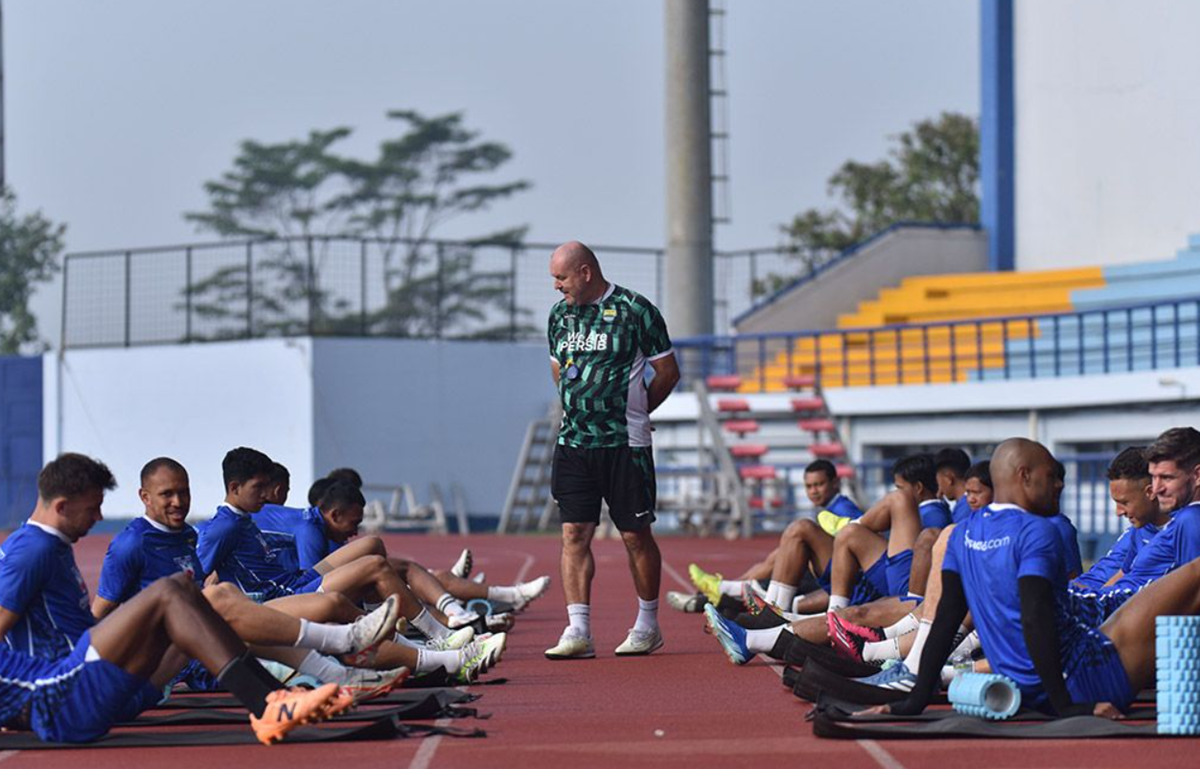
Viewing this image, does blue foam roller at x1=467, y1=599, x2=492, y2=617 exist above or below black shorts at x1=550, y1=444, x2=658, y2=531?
below

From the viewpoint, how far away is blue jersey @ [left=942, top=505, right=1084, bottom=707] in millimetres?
6992

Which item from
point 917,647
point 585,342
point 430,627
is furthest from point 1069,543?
point 430,627

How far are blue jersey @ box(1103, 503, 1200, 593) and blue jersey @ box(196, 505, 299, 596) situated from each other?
3.80 meters

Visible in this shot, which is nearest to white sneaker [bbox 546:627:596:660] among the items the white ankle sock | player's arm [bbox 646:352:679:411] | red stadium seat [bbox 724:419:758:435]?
the white ankle sock

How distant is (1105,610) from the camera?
8258 mm

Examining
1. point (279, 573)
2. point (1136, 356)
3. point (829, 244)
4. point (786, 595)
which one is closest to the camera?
point (279, 573)

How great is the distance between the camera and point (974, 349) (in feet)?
90.6

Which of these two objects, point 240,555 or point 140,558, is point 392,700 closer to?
point 140,558

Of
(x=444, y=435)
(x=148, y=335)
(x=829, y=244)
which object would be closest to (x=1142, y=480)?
(x=444, y=435)

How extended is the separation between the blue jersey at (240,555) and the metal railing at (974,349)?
14802 millimetres

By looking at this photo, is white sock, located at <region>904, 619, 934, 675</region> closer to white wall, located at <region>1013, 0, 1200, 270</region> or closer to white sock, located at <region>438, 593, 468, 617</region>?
white sock, located at <region>438, 593, 468, 617</region>

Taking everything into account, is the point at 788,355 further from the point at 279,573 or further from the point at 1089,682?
the point at 1089,682

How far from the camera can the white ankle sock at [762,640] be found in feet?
32.4

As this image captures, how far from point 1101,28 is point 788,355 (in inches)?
264
